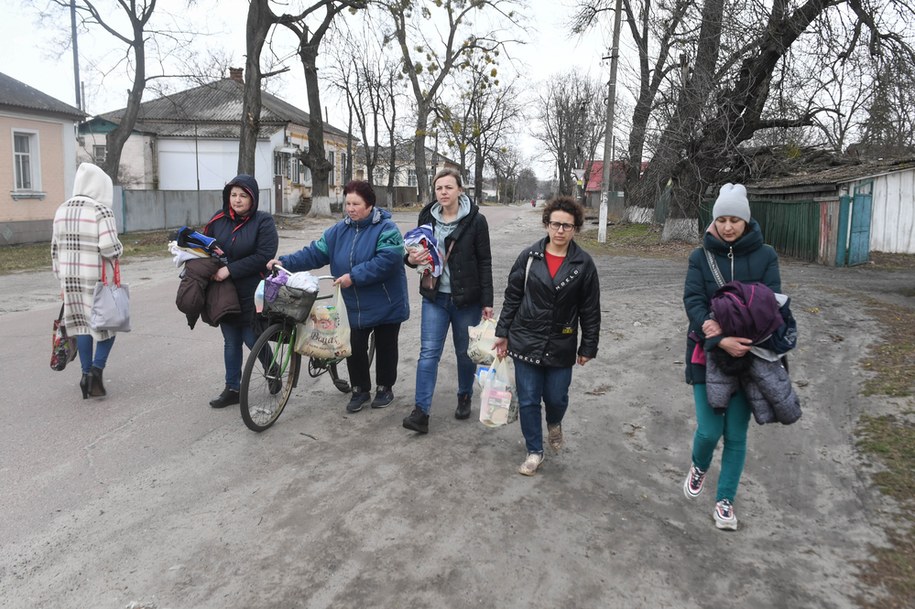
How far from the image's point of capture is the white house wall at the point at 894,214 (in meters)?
17.5

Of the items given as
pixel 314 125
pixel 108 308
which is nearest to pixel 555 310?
pixel 108 308

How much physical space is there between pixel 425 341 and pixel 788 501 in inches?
98.5

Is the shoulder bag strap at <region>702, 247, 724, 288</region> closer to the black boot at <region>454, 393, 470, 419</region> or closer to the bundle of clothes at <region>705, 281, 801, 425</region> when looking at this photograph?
the bundle of clothes at <region>705, 281, 801, 425</region>

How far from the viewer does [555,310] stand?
398 cm

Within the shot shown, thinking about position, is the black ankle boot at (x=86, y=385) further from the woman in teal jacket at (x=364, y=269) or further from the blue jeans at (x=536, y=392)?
the blue jeans at (x=536, y=392)

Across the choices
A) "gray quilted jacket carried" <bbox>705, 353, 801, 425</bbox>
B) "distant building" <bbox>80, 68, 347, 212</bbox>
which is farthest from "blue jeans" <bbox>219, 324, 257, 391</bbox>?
"distant building" <bbox>80, 68, 347, 212</bbox>

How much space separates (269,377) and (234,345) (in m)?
0.58

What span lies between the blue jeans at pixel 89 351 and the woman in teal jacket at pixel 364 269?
5.44 feet

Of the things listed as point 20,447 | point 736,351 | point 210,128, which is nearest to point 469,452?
point 736,351

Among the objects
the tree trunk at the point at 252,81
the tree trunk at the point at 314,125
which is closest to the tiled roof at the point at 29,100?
the tree trunk at the point at 252,81

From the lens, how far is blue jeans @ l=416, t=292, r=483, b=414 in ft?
15.9

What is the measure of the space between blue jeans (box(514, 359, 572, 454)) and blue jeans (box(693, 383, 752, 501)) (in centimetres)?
79

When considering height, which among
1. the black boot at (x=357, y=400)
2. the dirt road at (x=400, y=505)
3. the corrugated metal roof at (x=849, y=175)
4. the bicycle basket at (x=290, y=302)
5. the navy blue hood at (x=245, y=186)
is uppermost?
the corrugated metal roof at (x=849, y=175)

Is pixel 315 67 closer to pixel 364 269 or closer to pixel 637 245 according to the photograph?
pixel 637 245
